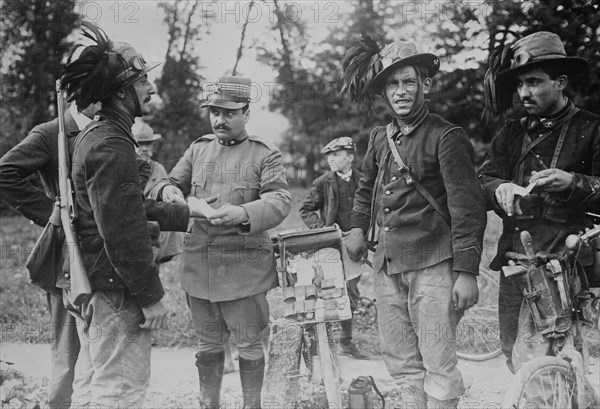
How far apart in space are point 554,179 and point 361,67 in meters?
1.28

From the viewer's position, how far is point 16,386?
3859mm

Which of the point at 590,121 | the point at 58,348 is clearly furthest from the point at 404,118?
the point at 58,348

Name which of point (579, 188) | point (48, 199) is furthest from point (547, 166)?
point (48, 199)

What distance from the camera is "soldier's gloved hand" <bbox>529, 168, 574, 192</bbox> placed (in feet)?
8.95

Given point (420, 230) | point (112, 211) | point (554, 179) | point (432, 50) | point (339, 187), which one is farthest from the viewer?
point (432, 50)

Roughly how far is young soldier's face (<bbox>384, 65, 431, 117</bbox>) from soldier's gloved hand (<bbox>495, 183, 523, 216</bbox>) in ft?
2.19

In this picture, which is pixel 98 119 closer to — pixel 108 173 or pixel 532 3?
pixel 108 173

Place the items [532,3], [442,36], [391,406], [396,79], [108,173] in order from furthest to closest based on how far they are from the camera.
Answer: [442,36]
[532,3]
[391,406]
[396,79]
[108,173]

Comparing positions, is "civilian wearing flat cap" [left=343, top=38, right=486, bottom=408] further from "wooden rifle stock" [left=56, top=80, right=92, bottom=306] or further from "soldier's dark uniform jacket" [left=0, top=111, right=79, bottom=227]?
"soldier's dark uniform jacket" [left=0, top=111, right=79, bottom=227]

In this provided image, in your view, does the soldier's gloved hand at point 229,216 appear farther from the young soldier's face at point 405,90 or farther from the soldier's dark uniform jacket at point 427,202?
the young soldier's face at point 405,90

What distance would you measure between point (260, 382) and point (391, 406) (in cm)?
101

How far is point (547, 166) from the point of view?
3018mm

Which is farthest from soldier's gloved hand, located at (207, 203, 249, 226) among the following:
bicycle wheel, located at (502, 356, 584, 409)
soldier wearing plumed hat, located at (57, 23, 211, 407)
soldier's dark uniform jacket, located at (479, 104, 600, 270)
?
bicycle wheel, located at (502, 356, 584, 409)

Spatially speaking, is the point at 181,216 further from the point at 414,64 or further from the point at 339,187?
the point at 339,187
